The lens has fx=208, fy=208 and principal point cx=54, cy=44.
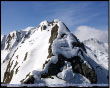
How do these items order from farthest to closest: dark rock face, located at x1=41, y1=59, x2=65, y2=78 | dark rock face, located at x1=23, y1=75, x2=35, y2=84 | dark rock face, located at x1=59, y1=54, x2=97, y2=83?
dark rock face, located at x1=59, y1=54, x2=97, y2=83 → dark rock face, located at x1=41, y1=59, x2=65, y2=78 → dark rock face, located at x1=23, y1=75, x2=35, y2=84

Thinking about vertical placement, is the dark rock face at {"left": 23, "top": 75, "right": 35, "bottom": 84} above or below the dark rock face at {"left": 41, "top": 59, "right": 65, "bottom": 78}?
below

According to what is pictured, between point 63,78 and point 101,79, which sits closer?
point 63,78

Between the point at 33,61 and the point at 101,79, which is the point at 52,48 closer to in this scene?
the point at 33,61

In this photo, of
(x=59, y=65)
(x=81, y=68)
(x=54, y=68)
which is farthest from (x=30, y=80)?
(x=81, y=68)

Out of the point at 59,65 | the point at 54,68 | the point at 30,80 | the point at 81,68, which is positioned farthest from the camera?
the point at 81,68

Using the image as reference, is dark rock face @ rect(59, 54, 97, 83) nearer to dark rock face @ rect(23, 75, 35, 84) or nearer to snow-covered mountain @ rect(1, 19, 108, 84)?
snow-covered mountain @ rect(1, 19, 108, 84)

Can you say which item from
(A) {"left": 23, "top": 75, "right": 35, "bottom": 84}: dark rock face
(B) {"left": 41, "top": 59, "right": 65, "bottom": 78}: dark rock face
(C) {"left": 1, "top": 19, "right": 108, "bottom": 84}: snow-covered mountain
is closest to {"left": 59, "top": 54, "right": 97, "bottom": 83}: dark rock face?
(C) {"left": 1, "top": 19, "right": 108, "bottom": 84}: snow-covered mountain

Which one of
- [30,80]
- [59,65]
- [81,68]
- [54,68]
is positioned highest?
[59,65]

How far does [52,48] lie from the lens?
384ft

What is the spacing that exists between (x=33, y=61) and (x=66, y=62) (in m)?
25.9

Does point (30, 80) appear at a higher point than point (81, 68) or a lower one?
lower

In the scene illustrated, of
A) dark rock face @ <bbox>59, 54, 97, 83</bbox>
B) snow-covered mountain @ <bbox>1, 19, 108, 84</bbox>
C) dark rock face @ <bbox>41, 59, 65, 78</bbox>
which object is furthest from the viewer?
dark rock face @ <bbox>59, 54, 97, 83</bbox>

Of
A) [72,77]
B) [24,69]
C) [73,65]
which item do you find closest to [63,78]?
[72,77]

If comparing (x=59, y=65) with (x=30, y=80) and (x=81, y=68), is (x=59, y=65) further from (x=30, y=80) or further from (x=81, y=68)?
(x=30, y=80)
